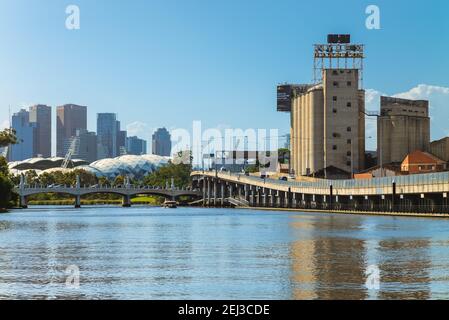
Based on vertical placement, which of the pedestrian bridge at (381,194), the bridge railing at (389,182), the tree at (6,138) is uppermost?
the tree at (6,138)

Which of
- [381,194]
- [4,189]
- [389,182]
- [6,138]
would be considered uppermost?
[6,138]

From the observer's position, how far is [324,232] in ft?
255

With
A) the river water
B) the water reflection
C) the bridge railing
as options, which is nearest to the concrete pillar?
the bridge railing

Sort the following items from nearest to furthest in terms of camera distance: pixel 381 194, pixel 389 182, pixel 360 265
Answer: pixel 360 265 → pixel 389 182 → pixel 381 194

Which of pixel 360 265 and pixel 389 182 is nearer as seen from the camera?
pixel 360 265

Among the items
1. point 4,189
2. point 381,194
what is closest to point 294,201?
point 381,194

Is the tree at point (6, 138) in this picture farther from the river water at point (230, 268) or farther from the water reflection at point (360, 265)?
the water reflection at point (360, 265)

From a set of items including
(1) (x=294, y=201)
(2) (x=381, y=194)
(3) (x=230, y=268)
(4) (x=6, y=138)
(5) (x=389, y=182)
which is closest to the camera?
(3) (x=230, y=268)

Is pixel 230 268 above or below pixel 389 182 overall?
below

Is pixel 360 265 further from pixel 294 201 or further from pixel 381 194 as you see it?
pixel 294 201

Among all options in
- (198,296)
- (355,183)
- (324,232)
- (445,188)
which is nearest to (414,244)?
(324,232)

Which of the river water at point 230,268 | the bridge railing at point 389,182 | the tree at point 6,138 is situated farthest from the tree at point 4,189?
the river water at point 230,268

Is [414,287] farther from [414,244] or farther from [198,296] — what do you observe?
[414,244]

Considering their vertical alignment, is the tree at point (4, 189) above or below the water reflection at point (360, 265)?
above
